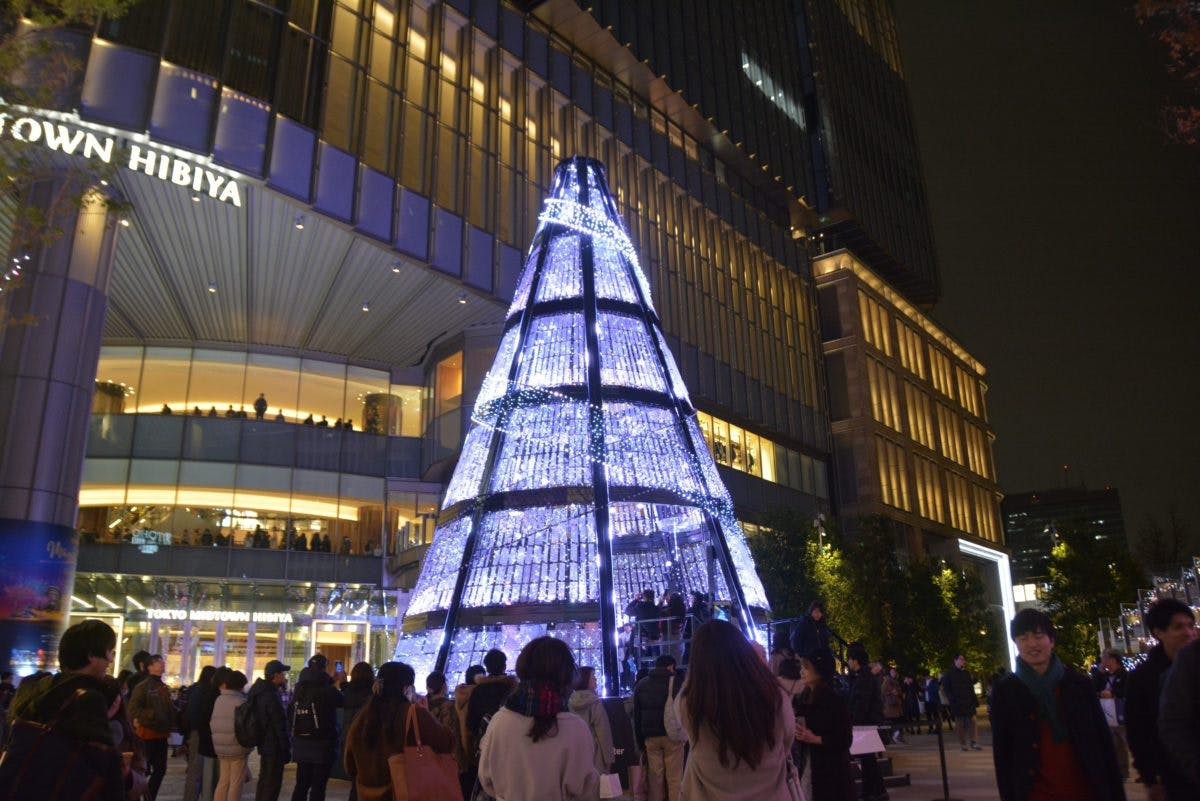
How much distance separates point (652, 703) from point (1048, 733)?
4.02m

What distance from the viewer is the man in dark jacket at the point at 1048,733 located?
3820mm

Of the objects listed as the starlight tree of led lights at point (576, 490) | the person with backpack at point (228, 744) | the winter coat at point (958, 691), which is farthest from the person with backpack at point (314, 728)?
the winter coat at point (958, 691)

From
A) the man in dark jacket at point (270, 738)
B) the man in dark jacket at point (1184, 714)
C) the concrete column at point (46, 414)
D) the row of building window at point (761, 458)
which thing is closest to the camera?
the man in dark jacket at point (1184, 714)

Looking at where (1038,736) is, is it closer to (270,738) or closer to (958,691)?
(270,738)

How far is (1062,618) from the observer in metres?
46.7

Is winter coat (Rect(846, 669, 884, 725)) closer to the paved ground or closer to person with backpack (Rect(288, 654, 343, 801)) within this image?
the paved ground

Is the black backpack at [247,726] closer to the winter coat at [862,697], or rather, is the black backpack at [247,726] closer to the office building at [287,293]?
the winter coat at [862,697]

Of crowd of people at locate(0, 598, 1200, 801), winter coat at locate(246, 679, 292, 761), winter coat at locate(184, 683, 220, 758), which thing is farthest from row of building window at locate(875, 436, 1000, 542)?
crowd of people at locate(0, 598, 1200, 801)

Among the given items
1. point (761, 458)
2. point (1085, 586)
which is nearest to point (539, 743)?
point (761, 458)

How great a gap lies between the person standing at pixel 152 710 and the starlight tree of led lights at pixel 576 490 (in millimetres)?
2502

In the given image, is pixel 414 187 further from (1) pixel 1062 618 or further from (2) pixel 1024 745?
(1) pixel 1062 618

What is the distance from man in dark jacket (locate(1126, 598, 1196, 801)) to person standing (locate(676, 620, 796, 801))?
230 cm

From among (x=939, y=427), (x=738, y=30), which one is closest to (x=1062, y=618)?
(x=939, y=427)

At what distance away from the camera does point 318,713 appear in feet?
25.3
